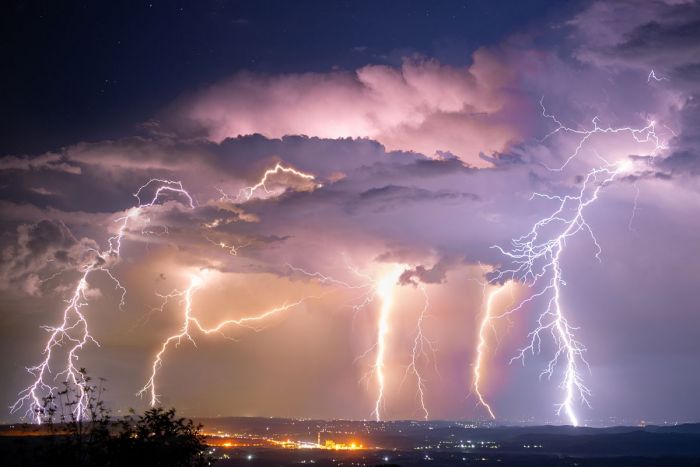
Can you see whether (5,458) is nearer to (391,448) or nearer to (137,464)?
(137,464)

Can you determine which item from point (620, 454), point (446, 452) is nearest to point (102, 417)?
point (446, 452)

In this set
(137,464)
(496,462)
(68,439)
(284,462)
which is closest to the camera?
(68,439)

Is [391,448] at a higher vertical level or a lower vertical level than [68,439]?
lower

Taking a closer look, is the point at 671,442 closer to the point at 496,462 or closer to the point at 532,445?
the point at 532,445

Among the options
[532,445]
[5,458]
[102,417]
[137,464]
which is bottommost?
[532,445]

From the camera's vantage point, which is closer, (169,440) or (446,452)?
(169,440)

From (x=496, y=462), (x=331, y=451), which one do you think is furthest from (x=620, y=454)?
(x=331, y=451)

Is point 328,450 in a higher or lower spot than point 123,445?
lower

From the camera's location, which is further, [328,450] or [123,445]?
[328,450]

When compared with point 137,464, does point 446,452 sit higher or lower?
lower

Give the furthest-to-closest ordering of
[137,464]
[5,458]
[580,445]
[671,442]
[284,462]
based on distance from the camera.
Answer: [580,445]
[671,442]
[284,462]
[5,458]
[137,464]
